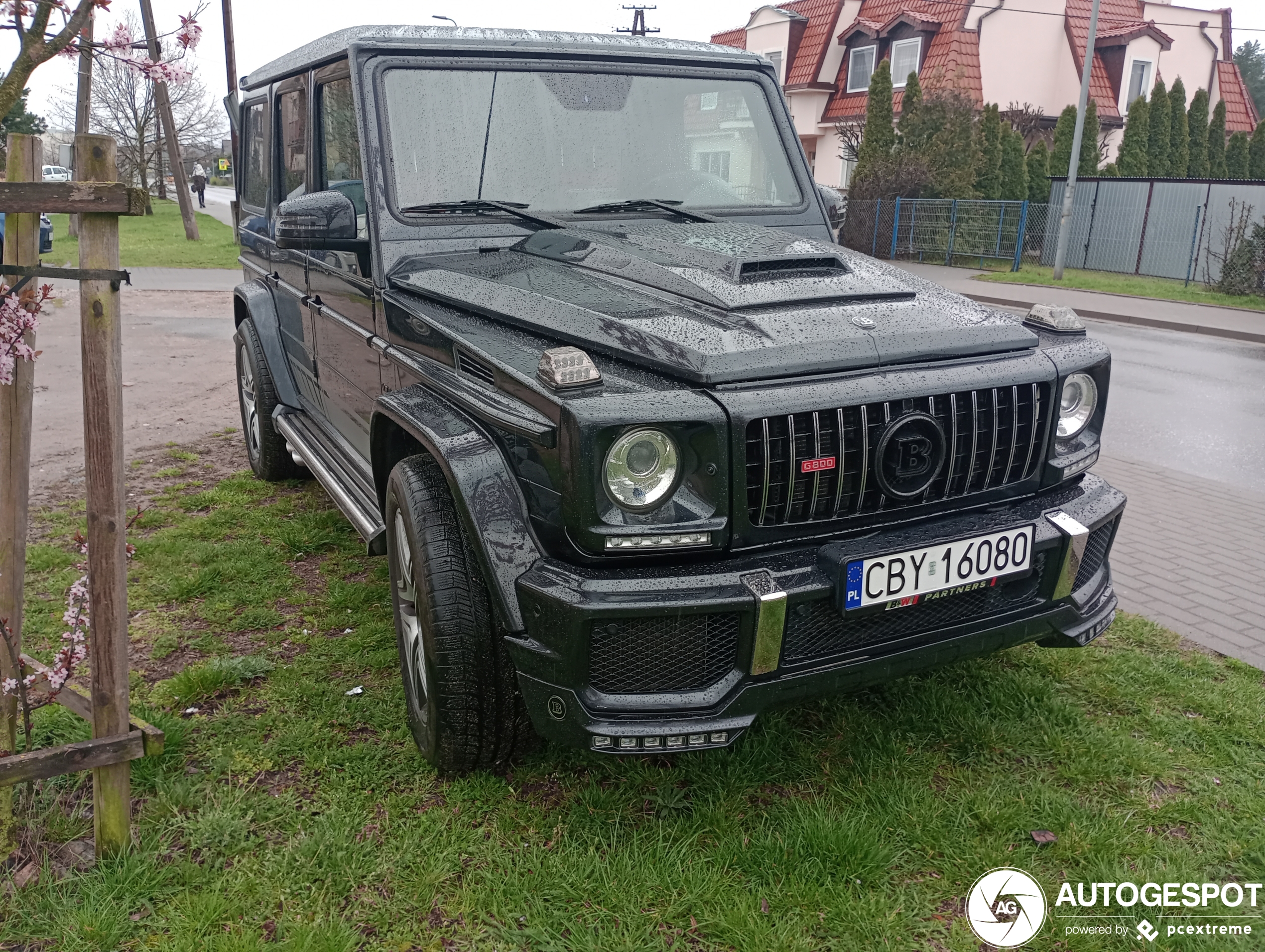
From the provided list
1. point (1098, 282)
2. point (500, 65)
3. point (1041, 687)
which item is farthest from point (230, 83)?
point (1041, 687)

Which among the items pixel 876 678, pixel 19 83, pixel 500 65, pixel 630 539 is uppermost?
pixel 500 65

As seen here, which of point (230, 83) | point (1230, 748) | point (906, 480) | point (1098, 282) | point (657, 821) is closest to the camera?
point (906, 480)

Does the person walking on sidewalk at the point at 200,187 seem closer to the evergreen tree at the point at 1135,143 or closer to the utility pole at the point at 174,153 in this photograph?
the utility pole at the point at 174,153

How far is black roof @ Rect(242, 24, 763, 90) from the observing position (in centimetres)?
356

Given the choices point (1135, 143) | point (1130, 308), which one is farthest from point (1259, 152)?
point (1130, 308)

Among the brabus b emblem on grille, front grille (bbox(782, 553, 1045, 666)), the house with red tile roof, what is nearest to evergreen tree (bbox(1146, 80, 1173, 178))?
the house with red tile roof

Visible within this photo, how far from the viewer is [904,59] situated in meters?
30.5

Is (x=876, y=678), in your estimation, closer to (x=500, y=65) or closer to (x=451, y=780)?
(x=451, y=780)

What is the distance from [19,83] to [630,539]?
1.69m

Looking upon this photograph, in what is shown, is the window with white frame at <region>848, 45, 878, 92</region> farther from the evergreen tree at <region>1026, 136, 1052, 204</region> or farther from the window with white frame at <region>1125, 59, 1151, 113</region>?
the window with white frame at <region>1125, 59, 1151, 113</region>

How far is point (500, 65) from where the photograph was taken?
362 centimetres

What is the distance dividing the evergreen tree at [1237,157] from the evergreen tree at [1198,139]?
25.9 inches

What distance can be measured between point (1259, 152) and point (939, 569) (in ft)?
102

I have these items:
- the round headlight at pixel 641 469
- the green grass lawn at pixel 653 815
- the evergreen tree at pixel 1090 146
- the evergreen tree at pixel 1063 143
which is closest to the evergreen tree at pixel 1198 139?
the evergreen tree at pixel 1090 146
